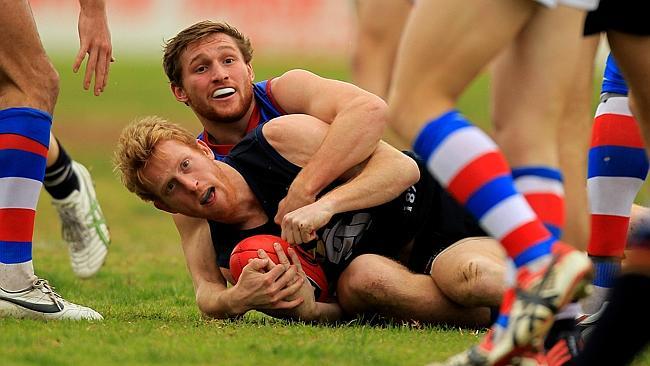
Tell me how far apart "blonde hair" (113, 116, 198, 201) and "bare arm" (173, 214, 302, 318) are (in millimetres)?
321

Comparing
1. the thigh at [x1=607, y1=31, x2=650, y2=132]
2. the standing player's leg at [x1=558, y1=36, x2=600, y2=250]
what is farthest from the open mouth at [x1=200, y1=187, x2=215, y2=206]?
the thigh at [x1=607, y1=31, x2=650, y2=132]

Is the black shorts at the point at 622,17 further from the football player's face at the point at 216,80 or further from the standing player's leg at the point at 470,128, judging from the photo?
the football player's face at the point at 216,80

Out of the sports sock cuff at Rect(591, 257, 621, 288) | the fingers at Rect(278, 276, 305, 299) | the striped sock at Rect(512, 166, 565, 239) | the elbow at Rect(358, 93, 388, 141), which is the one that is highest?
the elbow at Rect(358, 93, 388, 141)

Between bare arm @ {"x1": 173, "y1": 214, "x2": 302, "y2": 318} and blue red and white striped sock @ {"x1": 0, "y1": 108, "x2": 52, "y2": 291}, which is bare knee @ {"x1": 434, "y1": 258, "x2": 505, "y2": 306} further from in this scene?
blue red and white striped sock @ {"x1": 0, "y1": 108, "x2": 52, "y2": 291}

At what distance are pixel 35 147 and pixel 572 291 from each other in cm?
250

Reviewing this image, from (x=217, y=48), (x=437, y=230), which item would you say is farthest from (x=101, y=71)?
(x=437, y=230)

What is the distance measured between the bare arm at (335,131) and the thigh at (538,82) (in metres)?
1.36

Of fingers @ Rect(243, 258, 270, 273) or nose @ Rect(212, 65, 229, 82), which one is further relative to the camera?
nose @ Rect(212, 65, 229, 82)

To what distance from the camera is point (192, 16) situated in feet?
88.5

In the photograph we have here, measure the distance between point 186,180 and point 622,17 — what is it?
6.72 feet

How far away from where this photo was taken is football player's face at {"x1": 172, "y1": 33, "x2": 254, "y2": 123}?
549 cm

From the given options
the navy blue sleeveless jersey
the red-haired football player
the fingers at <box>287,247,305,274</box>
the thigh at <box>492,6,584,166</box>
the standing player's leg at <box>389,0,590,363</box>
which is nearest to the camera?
the standing player's leg at <box>389,0,590,363</box>

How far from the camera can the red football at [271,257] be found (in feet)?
16.9

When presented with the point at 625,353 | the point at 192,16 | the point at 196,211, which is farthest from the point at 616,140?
the point at 192,16
